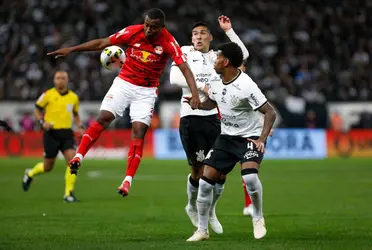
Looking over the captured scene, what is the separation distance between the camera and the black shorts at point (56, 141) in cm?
1803

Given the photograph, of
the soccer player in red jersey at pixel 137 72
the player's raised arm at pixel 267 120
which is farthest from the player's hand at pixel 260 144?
the soccer player in red jersey at pixel 137 72

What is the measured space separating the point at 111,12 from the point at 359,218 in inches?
1078

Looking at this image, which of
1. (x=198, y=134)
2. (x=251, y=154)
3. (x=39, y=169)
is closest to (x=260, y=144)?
(x=251, y=154)

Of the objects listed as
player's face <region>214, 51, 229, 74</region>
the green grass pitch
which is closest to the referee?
the green grass pitch

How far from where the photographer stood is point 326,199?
17.9 metres

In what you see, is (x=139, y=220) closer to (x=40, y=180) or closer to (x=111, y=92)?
(x=111, y=92)

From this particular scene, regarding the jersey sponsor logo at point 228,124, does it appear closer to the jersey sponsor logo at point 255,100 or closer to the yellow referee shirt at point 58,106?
the jersey sponsor logo at point 255,100

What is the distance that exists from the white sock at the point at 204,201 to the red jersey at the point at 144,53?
1.90m

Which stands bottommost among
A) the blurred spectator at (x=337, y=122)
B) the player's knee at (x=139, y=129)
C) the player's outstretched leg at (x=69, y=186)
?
the blurred spectator at (x=337, y=122)

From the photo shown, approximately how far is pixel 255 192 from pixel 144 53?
8.96 ft

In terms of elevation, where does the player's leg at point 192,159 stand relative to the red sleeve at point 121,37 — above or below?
below

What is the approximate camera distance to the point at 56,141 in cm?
1811

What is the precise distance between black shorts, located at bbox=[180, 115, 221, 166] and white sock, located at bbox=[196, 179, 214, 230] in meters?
1.50

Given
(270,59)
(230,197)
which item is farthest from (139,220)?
(270,59)
